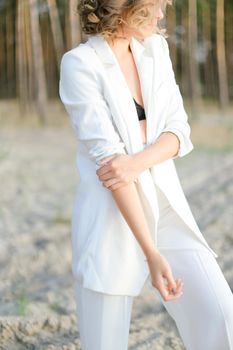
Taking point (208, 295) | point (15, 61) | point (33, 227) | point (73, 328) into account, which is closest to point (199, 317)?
point (208, 295)

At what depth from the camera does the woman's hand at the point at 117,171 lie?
171 cm

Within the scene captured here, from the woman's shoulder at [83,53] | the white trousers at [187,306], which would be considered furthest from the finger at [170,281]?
the woman's shoulder at [83,53]

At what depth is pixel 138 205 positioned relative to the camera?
171 centimetres

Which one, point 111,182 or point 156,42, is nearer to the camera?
point 111,182

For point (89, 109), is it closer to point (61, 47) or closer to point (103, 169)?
point (103, 169)

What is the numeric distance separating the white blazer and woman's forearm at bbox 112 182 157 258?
58mm

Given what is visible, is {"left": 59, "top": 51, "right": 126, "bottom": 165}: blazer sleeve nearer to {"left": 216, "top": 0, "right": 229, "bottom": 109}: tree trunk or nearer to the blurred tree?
the blurred tree

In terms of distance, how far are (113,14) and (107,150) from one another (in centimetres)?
33

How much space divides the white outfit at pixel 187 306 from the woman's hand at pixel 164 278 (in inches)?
4.0

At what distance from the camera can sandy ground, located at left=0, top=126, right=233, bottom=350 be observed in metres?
2.80

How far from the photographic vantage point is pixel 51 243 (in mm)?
4605

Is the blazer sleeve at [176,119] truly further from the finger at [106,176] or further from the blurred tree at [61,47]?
the blurred tree at [61,47]

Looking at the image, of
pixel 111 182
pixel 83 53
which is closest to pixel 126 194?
pixel 111 182

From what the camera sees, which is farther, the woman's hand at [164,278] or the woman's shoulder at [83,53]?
the woman's shoulder at [83,53]
